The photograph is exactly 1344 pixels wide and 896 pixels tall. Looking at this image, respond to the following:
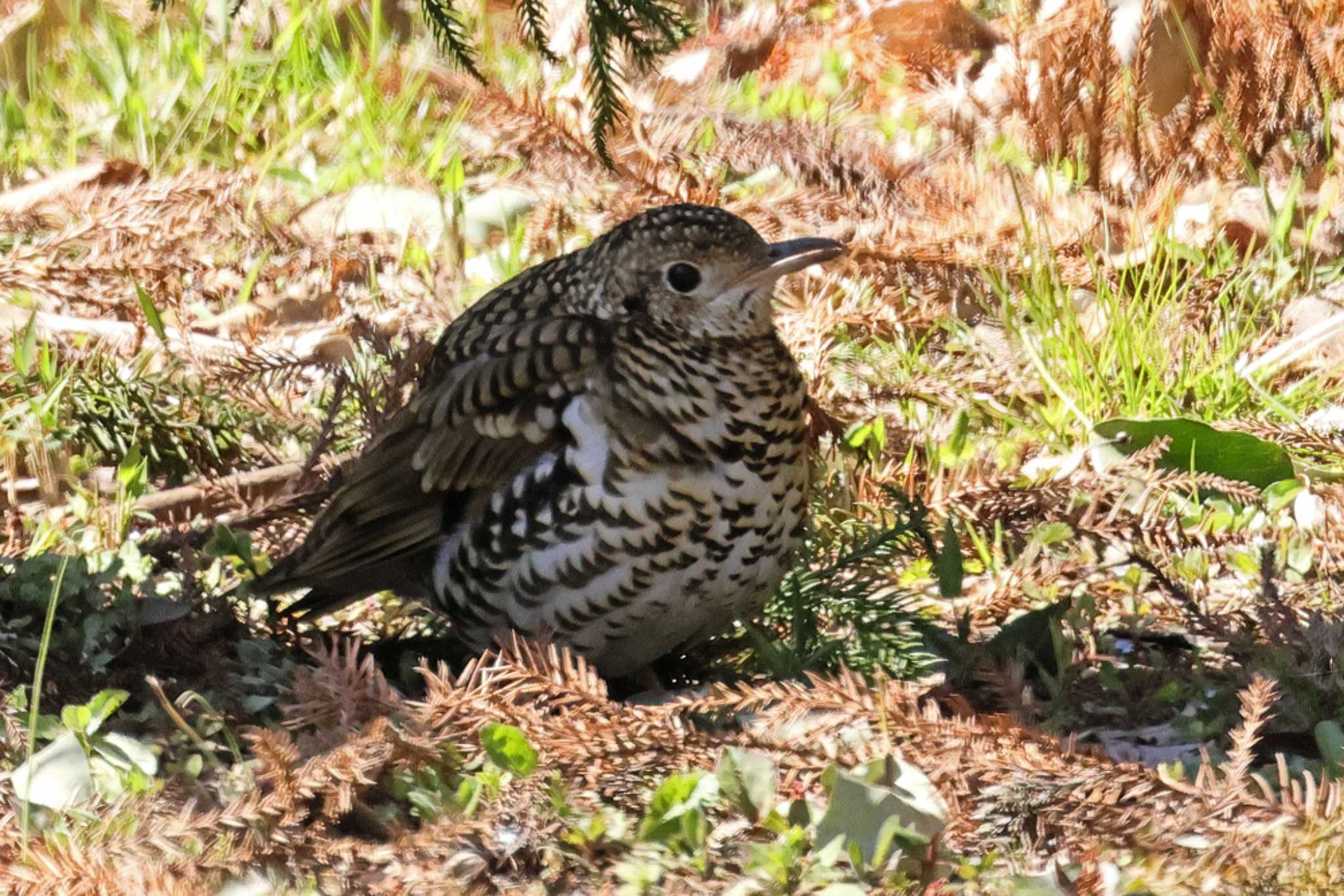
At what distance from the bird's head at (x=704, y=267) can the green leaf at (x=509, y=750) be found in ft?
2.68

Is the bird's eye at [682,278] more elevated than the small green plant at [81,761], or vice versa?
the bird's eye at [682,278]

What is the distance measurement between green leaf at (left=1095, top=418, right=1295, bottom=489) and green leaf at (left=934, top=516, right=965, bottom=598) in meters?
0.66

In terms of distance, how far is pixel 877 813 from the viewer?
256 centimetres

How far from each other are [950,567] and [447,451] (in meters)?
0.94

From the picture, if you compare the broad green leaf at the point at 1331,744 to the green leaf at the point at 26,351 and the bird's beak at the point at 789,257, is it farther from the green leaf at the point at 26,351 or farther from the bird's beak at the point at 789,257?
the green leaf at the point at 26,351

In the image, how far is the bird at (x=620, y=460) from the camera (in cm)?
309

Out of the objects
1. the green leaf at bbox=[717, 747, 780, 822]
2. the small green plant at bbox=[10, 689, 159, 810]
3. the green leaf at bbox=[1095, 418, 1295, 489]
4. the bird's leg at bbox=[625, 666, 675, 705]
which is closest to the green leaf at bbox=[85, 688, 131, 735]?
the small green plant at bbox=[10, 689, 159, 810]

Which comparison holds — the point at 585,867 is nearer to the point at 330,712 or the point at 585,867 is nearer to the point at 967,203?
the point at 330,712

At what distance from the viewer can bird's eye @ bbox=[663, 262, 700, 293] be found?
3.18 meters

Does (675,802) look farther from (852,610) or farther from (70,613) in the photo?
(70,613)

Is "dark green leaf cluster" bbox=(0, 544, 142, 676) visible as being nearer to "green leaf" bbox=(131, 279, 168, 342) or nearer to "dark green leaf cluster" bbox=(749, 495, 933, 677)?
"green leaf" bbox=(131, 279, 168, 342)

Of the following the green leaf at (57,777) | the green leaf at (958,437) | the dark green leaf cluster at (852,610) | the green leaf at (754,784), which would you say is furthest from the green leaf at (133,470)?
the green leaf at (754,784)

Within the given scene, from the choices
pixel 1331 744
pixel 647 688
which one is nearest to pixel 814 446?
pixel 647 688

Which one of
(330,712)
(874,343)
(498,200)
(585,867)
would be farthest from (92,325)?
(585,867)
